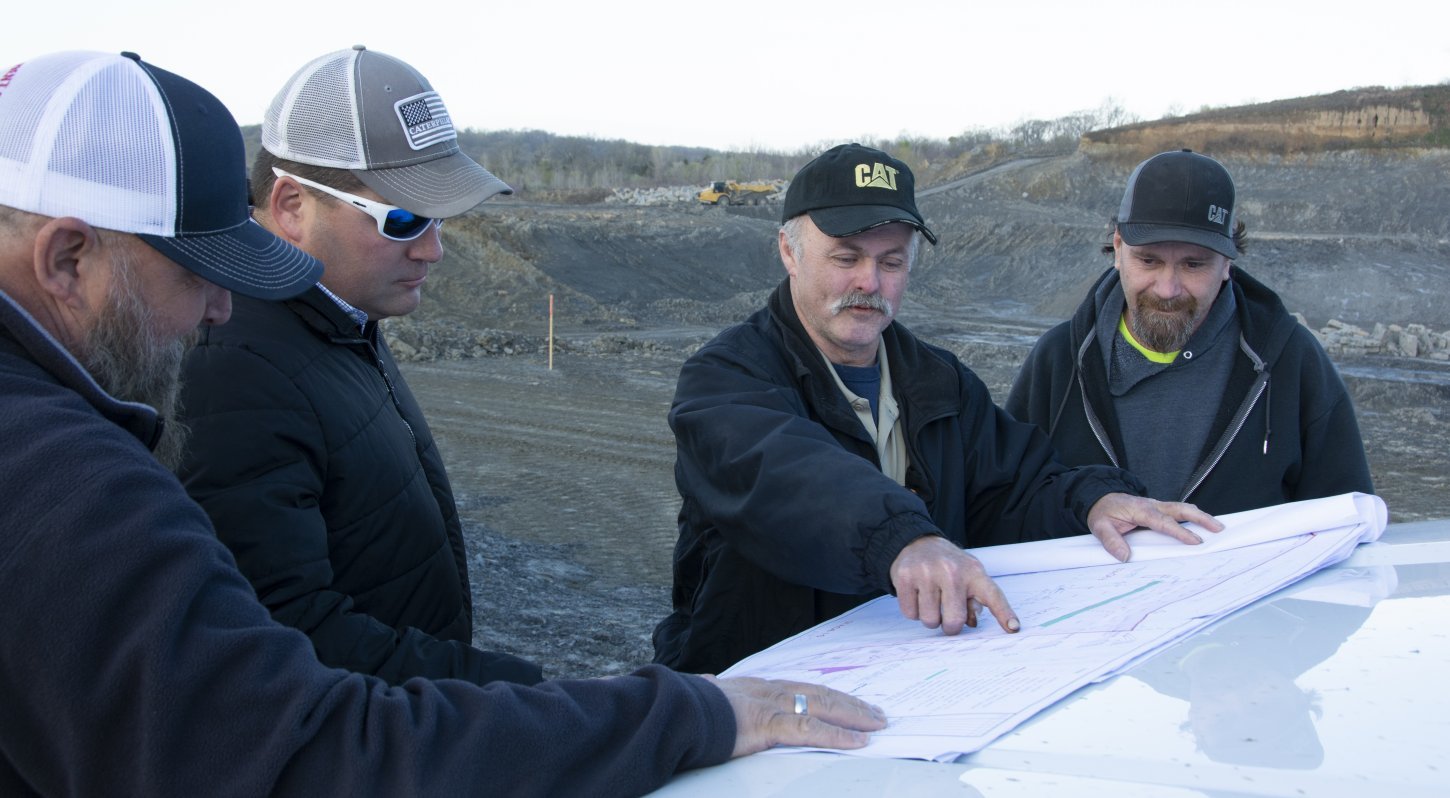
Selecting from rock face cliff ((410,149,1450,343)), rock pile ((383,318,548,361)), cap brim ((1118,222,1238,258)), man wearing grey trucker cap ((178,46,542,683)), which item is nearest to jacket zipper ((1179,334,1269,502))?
cap brim ((1118,222,1238,258))

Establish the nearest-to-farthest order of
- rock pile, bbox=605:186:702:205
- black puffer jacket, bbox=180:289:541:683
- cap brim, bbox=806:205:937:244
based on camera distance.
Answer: black puffer jacket, bbox=180:289:541:683 < cap brim, bbox=806:205:937:244 < rock pile, bbox=605:186:702:205

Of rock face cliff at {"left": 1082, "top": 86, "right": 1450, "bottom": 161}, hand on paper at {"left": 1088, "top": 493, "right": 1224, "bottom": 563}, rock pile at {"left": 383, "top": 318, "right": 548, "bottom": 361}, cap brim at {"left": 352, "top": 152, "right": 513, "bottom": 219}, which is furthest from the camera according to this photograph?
rock face cliff at {"left": 1082, "top": 86, "right": 1450, "bottom": 161}

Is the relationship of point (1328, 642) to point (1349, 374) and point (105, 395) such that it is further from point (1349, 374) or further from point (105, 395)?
point (1349, 374)

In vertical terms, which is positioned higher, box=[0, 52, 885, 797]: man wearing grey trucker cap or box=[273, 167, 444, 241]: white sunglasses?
box=[273, 167, 444, 241]: white sunglasses

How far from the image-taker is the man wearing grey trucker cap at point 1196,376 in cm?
372

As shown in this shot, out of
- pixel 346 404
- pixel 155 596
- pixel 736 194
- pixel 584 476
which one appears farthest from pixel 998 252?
pixel 155 596

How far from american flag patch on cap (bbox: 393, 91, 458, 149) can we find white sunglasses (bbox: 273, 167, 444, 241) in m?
0.17

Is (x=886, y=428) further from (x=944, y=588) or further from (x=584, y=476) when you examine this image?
(x=584, y=476)

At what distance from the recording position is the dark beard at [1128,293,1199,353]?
3.89m

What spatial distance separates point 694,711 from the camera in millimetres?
1582

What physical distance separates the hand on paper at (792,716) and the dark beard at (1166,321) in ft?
8.46

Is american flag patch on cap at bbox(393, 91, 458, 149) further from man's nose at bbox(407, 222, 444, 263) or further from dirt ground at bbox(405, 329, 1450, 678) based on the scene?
dirt ground at bbox(405, 329, 1450, 678)

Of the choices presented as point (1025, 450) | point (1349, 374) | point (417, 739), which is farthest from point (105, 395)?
point (1349, 374)

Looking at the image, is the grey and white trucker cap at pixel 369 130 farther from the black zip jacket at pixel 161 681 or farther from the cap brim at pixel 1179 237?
the cap brim at pixel 1179 237
